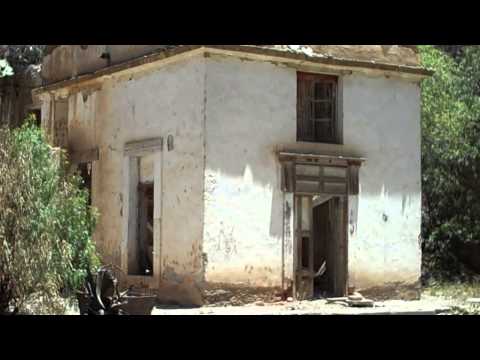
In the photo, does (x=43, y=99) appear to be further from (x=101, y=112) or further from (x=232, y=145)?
(x=232, y=145)

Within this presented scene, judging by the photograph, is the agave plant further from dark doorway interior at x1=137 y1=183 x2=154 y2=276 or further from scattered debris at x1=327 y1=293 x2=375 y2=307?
scattered debris at x1=327 y1=293 x2=375 y2=307

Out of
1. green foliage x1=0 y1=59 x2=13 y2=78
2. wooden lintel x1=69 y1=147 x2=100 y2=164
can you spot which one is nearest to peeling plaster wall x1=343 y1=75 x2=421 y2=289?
wooden lintel x1=69 y1=147 x2=100 y2=164

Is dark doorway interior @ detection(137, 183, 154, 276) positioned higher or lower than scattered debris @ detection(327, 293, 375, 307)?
higher

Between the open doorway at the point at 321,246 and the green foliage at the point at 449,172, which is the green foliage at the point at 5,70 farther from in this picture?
the green foliage at the point at 449,172

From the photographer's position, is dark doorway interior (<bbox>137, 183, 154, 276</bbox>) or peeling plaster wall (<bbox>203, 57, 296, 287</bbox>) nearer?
peeling plaster wall (<bbox>203, 57, 296, 287</bbox>)

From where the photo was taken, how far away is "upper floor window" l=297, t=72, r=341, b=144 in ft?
54.6

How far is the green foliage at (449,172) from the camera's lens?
2133 centimetres

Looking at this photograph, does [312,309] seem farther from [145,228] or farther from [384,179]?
[145,228]

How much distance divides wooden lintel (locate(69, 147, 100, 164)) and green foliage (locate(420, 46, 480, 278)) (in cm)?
895

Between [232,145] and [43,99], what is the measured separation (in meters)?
7.11

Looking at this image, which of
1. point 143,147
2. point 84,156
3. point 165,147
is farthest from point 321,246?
point 84,156

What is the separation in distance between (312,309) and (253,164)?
297cm

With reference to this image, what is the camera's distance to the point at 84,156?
18719 mm

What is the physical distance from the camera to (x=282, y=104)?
52.9ft
